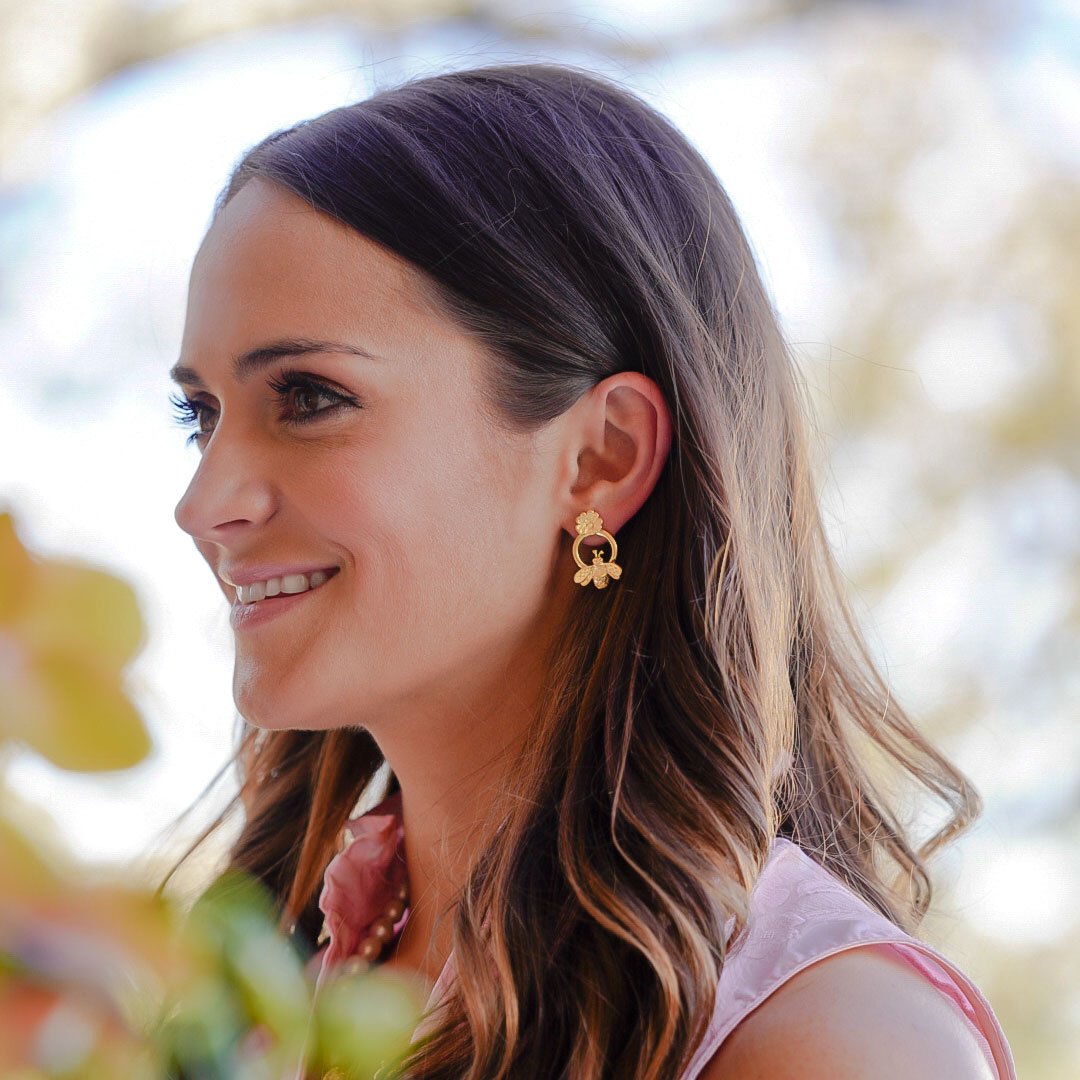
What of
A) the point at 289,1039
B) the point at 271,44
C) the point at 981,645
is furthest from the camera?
the point at 981,645

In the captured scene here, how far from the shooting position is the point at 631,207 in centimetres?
123

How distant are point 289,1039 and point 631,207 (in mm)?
1073

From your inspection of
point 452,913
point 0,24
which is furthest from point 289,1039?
point 0,24

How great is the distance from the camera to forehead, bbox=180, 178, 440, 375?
1149 mm

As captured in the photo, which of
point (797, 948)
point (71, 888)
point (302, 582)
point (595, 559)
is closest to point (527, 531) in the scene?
point (595, 559)

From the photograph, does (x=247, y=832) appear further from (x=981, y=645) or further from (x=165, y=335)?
(x=981, y=645)

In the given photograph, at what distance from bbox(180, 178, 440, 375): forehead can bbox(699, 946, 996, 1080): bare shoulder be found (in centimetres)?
62

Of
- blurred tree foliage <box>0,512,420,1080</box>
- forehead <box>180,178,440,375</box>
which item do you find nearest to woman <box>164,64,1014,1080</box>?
forehead <box>180,178,440,375</box>

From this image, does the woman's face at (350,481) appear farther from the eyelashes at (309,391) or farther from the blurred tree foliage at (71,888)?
the blurred tree foliage at (71,888)

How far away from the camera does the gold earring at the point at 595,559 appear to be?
3.94ft

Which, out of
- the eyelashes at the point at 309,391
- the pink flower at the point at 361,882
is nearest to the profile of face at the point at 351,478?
the eyelashes at the point at 309,391

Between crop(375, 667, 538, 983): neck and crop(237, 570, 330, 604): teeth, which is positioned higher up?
crop(237, 570, 330, 604): teeth

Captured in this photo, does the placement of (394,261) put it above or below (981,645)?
above

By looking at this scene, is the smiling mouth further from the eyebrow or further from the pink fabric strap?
the pink fabric strap
